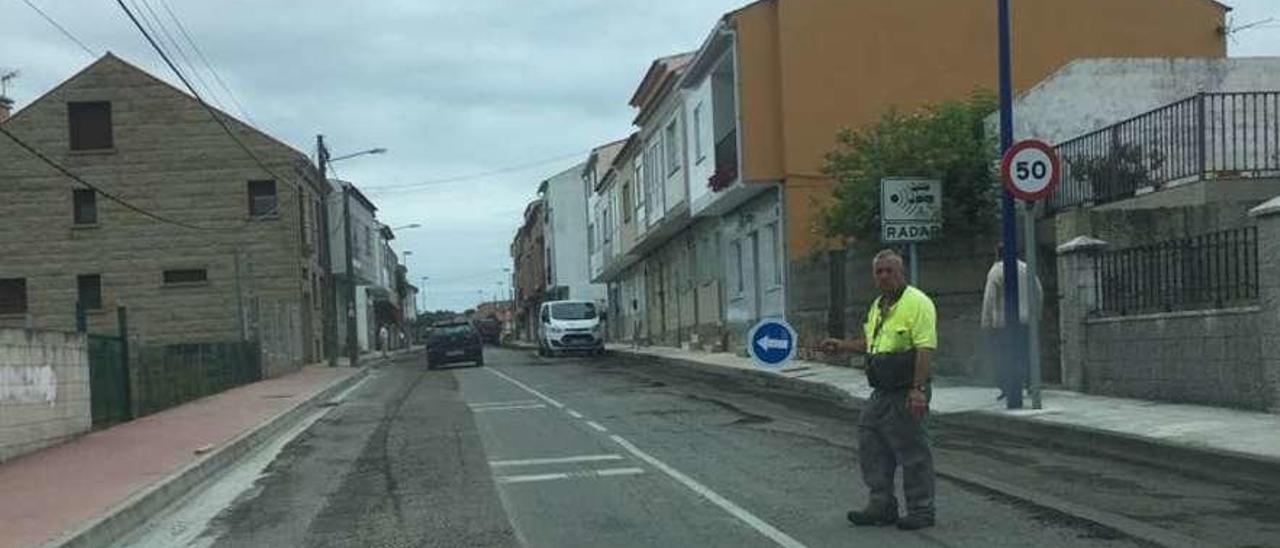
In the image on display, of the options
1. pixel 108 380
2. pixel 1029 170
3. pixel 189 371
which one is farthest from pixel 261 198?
pixel 1029 170

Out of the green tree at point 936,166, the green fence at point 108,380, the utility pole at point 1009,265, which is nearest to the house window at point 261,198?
the green fence at point 108,380

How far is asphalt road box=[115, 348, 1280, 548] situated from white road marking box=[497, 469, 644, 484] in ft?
0.09

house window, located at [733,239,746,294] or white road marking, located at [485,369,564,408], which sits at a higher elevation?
house window, located at [733,239,746,294]

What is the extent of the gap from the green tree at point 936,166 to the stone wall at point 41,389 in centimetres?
1128

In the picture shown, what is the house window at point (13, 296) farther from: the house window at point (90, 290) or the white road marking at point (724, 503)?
the white road marking at point (724, 503)

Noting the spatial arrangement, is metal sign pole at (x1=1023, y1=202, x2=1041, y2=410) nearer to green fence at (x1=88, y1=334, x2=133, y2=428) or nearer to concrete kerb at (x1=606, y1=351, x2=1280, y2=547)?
concrete kerb at (x1=606, y1=351, x2=1280, y2=547)

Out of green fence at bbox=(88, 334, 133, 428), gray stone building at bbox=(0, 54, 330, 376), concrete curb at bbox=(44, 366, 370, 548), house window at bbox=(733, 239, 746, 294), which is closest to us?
concrete curb at bbox=(44, 366, 370, 548)

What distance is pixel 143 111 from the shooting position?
141 ft

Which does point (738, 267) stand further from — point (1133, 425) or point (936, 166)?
point (1133, 425)

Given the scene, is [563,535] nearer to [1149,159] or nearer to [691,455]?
[691,455]

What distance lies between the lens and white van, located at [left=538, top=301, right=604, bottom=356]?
43.0 meters

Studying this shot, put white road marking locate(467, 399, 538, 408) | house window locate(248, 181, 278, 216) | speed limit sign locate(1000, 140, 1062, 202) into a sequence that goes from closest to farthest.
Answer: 1. speed limit sign locate(1000, 140, 1062, 202)
2. white road marking locate(467, 399, 538, 408)
3. house window locate(248, 181, 278, 216)

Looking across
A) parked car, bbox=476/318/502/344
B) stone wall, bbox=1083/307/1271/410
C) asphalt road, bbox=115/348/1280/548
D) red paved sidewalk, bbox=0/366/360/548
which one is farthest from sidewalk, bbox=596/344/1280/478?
parked car, bbox=476/318/502/344

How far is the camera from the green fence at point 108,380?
17547 mm
